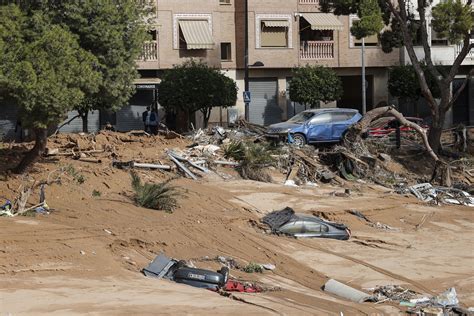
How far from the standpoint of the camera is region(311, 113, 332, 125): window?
32906 mm

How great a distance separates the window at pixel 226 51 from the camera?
45.6 meters

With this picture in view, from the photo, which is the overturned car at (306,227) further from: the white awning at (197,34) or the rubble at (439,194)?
the white awning at (197,34)

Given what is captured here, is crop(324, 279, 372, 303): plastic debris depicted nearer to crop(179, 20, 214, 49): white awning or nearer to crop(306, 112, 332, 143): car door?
crop(306, 112, 332, 143): car door

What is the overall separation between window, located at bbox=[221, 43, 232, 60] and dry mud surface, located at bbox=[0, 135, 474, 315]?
18.6 meters

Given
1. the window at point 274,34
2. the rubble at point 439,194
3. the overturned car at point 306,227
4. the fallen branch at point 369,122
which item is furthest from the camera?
the window at point 274,34

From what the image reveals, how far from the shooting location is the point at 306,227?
20.9 m

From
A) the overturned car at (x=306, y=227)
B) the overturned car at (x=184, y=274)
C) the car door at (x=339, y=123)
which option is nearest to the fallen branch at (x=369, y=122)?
the car door at (x=339, y=123)

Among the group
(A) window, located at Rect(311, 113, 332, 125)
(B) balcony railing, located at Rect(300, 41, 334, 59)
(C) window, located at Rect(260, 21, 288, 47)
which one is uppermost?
(C) window, located at Rect(260, 21, 288, 47)

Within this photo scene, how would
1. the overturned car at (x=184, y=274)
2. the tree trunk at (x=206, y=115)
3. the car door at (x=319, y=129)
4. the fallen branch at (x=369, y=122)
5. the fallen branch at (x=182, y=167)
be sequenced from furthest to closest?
1. the tree trunk at (x=206, y=115)
2. the car door at (x=319, y=129)
3. the fallen branch at (x=369, y=122)
4. the fallen branch at (x=182, y=167)
5. the overturned car at (x=184, y=274)

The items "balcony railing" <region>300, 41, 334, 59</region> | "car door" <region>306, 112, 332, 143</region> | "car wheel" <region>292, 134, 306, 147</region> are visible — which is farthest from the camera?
"balcony railing" <region>300, 41, 334, 59</region>

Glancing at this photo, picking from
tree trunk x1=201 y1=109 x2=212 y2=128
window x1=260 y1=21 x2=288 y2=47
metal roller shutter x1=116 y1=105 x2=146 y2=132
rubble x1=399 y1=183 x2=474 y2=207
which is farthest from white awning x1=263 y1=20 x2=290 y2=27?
rubble x1=399 y1=183 x2=474 y2=207

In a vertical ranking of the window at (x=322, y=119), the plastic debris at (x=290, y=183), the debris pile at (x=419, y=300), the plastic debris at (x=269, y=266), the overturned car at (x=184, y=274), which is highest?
the window at (x=322, y=119)

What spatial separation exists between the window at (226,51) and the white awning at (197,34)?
57.2 inches

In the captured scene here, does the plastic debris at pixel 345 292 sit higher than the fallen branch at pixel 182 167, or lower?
lower
